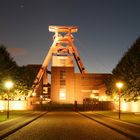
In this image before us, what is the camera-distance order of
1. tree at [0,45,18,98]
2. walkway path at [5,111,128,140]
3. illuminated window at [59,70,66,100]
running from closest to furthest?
walkway path at [5,111,128,140] < tree at [0,45,18,98] < illuminated window at [59,70,66,100]

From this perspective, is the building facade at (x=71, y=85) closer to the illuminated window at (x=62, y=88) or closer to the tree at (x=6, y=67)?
the illuminated window at (x=62, y=88)

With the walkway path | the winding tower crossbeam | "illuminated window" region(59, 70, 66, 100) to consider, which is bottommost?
the walkway path

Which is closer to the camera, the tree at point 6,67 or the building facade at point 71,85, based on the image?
the tree at point 6,67

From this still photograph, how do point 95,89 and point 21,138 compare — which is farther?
point 95,89

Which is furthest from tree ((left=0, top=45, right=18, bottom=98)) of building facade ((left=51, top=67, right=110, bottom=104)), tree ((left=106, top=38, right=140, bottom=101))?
building facade ((left=51, top=67, right=110, bottom=104))

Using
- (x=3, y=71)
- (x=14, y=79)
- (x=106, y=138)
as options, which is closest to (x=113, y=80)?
(x=14, y=79)

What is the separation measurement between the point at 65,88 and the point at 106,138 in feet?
331

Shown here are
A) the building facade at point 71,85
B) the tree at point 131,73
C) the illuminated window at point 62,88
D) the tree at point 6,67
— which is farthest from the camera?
the illuminated window at point 62,88

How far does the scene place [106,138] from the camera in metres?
19.2

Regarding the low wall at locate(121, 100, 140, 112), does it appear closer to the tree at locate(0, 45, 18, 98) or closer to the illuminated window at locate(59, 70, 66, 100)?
the tree at locate(0, 45, 18, 98)

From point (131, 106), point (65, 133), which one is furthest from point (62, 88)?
point (65, 133)

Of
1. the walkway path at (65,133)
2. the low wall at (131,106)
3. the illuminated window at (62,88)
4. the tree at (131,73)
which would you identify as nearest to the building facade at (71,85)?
the illuminated window at (62,88)

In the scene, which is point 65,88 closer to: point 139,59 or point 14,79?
point 14,79

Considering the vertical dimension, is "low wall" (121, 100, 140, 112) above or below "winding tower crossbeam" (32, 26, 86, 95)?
below
